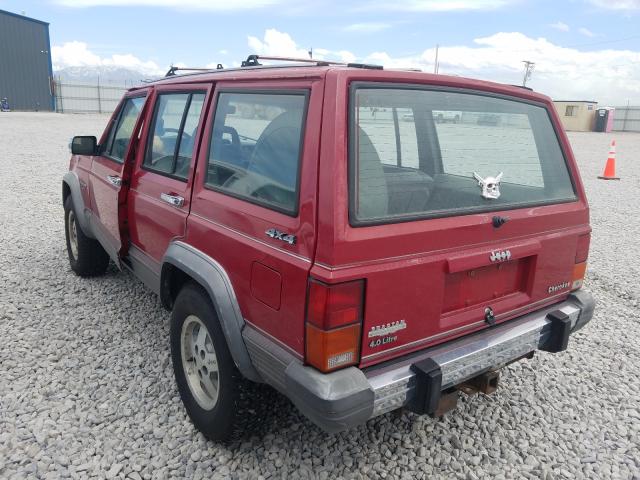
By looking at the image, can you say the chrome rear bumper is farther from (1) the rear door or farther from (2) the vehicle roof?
(2) the vehicle roof

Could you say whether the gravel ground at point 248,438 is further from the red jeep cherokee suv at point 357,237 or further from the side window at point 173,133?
the side window at point 173,133

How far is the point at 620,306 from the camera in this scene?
455 centimetres

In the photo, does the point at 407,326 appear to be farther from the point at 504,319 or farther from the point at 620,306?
the point at 620,306

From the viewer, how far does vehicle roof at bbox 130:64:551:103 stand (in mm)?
2011

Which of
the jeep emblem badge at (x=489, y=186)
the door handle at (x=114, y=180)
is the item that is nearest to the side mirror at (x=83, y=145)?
the door handle at (x=114, y=180)

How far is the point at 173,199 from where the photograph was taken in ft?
9.10

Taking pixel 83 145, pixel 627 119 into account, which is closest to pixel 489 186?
pixel 83 145

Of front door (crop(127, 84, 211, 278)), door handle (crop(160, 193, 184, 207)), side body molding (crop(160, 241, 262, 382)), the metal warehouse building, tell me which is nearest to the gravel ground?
side body molding (crop(160, 241, 262, 382))

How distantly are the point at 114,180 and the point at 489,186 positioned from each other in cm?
254

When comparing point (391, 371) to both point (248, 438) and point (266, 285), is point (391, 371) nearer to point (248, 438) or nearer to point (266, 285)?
point (266, 285)

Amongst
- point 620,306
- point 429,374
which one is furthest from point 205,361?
point 620,306

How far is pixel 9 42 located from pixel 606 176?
43334 millimetres

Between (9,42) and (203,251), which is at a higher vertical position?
(9,42)

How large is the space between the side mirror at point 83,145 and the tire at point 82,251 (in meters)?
0.78
